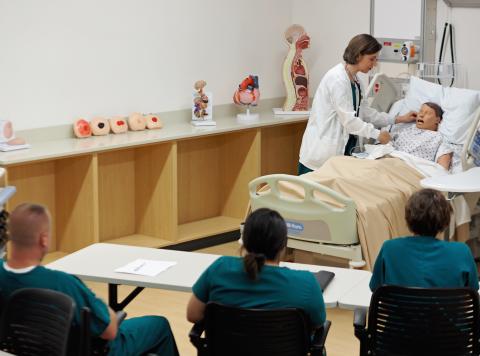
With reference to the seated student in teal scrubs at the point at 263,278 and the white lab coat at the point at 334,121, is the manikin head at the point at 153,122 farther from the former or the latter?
the seated student in teal scrubs at the point at 263,278

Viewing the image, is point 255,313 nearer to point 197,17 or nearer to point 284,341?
point 284,341

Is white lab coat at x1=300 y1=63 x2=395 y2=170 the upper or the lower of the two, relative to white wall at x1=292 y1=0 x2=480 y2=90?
lower

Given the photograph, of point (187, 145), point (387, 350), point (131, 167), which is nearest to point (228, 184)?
point (187, 145)

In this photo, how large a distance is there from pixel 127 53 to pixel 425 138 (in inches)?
83.3

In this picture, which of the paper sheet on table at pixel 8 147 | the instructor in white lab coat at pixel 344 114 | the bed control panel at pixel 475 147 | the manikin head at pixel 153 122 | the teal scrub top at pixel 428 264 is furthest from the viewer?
the manikin head at pixel 153 122

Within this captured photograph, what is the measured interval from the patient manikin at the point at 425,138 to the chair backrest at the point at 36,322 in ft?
11.8

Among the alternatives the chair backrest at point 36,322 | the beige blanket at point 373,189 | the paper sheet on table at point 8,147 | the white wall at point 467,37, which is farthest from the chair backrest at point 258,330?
the white wall at point 467,37

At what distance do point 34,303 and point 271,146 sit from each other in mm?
4588

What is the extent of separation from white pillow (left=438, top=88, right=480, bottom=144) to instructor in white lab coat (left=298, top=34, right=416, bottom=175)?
0.29 metres

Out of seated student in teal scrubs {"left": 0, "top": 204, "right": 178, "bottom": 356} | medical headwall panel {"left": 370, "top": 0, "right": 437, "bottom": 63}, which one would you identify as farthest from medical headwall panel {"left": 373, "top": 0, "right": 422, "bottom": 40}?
seated student in teal scrubs {"left": 0, "top": 204, "right": 178, "bottom": 356}

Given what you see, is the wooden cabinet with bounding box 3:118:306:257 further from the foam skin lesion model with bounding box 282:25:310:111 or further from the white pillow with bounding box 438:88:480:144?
the white pillow with bounding box 438:88:480:144

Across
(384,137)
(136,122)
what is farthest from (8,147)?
(384,137)

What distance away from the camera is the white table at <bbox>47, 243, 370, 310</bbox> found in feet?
12.0

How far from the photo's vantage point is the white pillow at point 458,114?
5.96 meters
